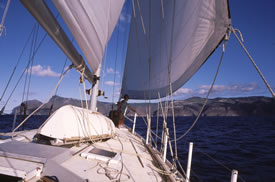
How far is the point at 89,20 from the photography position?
2.34m

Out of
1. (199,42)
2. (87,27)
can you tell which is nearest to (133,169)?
(87,27)

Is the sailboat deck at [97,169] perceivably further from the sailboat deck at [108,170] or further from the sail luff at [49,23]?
the sail luff at [49,23]

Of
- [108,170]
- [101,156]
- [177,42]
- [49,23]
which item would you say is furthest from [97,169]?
[177,42]

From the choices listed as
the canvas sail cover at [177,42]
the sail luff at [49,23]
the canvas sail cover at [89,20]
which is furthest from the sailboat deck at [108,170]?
the canvas sail cover at [89,20]

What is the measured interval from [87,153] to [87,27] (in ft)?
6.27

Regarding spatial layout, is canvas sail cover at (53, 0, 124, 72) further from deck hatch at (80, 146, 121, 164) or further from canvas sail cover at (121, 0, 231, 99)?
deck hatch at (80, 146, 121, 164)

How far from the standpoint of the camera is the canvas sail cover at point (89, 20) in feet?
6.71

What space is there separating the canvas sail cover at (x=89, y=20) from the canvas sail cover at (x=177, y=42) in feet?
3.07

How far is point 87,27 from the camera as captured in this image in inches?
94.1

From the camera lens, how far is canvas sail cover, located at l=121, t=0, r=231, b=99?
290 centimetres

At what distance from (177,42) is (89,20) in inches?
95.1

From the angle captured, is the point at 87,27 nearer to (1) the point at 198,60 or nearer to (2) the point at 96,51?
(2) the point at 96,51

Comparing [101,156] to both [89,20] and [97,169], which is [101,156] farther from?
[89,20]

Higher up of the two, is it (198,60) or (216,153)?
(198,60)
